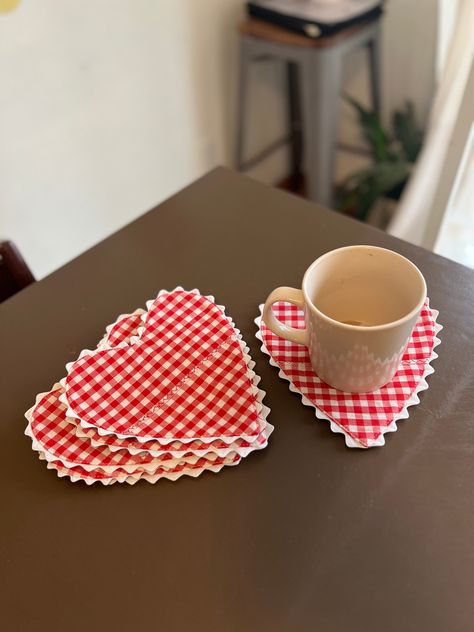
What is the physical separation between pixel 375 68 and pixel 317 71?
0.30 meters

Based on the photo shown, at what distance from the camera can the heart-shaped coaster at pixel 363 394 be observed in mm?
539

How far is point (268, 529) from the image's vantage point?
19.0 inches

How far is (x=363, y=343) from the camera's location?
0.50m

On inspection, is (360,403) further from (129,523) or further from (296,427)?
(129,523)

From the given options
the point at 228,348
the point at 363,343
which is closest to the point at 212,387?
the point at 228,348

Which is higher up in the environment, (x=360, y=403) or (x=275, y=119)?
(x=360, y=403)

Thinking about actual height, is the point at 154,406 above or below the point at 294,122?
above

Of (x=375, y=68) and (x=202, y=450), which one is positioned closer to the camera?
(x=202, y=450)

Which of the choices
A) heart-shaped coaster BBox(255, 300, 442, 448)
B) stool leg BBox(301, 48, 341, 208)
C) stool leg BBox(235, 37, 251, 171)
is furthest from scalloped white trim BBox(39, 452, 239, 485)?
stool leg BBox(235, 37, 251, 171)

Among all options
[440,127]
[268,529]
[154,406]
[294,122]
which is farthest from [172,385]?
[294,122]

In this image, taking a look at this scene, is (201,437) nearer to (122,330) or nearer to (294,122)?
(122,330)

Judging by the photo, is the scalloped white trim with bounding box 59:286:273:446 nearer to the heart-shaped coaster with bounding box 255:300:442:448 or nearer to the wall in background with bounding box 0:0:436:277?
the heart-shaped coaster with bounding box 255:300:442:448

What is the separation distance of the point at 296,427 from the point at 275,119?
1.60 metres

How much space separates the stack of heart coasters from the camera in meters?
0.53
